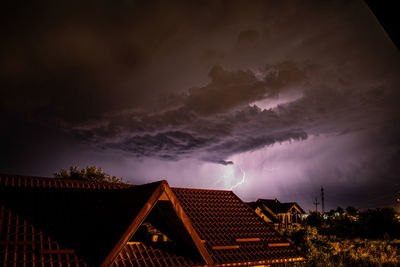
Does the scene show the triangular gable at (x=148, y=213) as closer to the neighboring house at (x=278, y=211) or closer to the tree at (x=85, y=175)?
the tree at (x=85, y=175)

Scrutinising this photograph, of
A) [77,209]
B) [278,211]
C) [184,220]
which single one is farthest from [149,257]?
[278,211]

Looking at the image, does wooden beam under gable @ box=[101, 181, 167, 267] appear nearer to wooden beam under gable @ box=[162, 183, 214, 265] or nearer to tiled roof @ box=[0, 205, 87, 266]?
wooden beam under gable @ box=[162, 183, 214, 265]

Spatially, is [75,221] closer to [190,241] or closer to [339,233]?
[190,241]

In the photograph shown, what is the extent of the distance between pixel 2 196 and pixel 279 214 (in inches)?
2314

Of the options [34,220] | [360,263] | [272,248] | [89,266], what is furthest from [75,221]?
[360,263]

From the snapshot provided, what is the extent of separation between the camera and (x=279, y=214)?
60.9 meters

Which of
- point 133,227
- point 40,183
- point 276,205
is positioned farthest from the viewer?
point 276,205

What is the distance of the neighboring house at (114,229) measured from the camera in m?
8.09

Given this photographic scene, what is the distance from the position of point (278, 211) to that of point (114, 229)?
58.8m

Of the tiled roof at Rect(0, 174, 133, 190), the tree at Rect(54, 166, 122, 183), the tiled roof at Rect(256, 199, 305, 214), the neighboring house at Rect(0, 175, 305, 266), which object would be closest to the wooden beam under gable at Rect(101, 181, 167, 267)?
the neighboring house at Rect(0, 175, 305, 266)

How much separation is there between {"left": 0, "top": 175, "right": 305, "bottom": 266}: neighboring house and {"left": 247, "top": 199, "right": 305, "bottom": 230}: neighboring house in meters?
47.8

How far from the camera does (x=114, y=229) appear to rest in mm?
8539

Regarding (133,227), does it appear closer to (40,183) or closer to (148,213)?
(148,213)

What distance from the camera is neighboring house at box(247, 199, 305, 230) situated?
59.4 m
